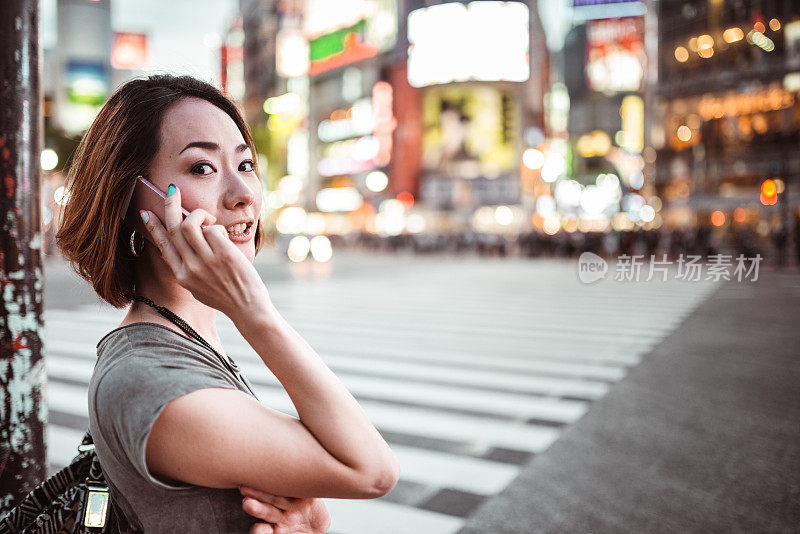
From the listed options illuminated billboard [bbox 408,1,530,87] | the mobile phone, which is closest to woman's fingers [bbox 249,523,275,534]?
the mobile phone

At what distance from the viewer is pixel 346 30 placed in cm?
6562

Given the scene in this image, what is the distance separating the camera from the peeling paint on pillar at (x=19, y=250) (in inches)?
76.7

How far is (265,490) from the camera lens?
122cm

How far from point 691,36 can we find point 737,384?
51.3 meters

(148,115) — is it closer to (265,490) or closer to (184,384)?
(184,384)

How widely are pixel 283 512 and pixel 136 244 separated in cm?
65

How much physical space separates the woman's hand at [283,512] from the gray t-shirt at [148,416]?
0.04 meters

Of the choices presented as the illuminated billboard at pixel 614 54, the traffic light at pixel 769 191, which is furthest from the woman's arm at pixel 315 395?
the illuminated billboard at pixel 614 54

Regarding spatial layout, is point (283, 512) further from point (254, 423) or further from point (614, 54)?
point (614, 54)

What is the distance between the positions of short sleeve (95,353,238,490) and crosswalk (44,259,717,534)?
92.4 inches

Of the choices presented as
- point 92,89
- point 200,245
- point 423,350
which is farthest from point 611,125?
point 200,245

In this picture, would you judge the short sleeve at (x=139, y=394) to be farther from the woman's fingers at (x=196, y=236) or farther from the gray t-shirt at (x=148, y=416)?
the woman's fingers at (x=196, y=236)

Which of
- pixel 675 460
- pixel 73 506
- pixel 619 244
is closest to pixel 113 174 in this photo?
pixel 73 506

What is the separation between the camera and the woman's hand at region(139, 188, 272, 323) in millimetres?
1186
